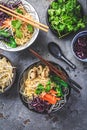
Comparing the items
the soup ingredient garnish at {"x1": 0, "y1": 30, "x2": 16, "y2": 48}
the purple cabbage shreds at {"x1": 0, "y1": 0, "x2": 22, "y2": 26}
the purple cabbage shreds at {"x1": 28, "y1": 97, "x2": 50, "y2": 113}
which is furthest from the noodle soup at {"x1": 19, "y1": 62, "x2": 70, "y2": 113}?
the purple cabbage shreds at {"x1": 0, "y1": 0, "x2": 22, "y2": 26}

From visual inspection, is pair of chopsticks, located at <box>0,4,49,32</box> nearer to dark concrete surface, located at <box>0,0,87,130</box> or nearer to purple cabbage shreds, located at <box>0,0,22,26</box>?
purple cabbage shreds, located at <box>0,0,22,26</box>

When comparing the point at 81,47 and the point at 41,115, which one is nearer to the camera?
the point at 81,47

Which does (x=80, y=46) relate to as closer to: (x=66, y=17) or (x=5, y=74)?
(x=66, y=17)

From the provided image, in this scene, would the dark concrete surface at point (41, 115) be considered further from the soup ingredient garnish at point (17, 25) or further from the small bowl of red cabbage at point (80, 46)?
the soup ingredient garnish at point (17, 25)

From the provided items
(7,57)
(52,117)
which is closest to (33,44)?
(7,57)

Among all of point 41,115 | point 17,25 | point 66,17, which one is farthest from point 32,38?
point 41,115

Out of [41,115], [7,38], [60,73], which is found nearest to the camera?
[60,73]
